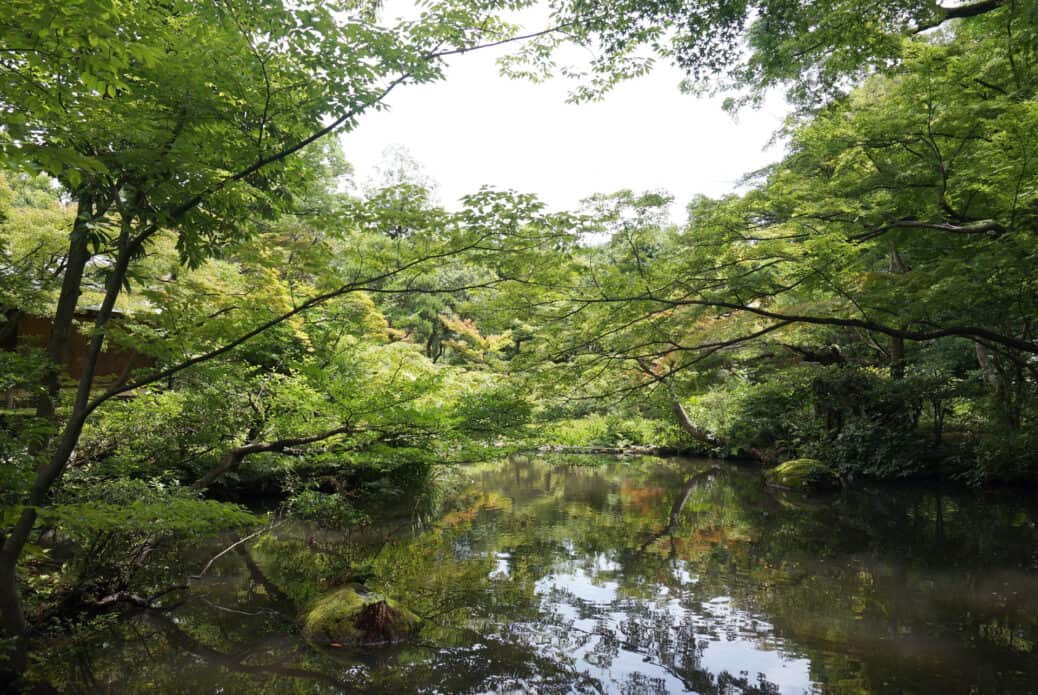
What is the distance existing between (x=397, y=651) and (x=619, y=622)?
1.97 metres

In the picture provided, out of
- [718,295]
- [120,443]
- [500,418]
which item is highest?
[718,295]

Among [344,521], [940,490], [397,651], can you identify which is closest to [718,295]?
[397,651]

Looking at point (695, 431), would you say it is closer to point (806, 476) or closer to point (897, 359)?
point (806, 476)

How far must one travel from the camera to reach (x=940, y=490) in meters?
12.8

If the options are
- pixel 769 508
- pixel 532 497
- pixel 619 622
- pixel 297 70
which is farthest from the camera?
pixel 532 497

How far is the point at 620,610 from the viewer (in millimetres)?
5797

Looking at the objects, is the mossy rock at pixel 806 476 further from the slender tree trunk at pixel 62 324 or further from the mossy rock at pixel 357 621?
the slender tree trunk at pixel 62 324

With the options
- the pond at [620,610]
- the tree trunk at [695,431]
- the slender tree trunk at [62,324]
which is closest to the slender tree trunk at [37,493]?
Result: the slender tree trunk at [62,324]

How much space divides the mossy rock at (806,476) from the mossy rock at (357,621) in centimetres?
1074

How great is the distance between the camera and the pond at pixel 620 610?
14.5ft

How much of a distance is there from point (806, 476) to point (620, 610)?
30.7 ft

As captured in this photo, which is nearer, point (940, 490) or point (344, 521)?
point (344, 521)

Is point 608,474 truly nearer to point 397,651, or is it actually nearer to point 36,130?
point 397,651

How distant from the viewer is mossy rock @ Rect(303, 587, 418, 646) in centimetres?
495
